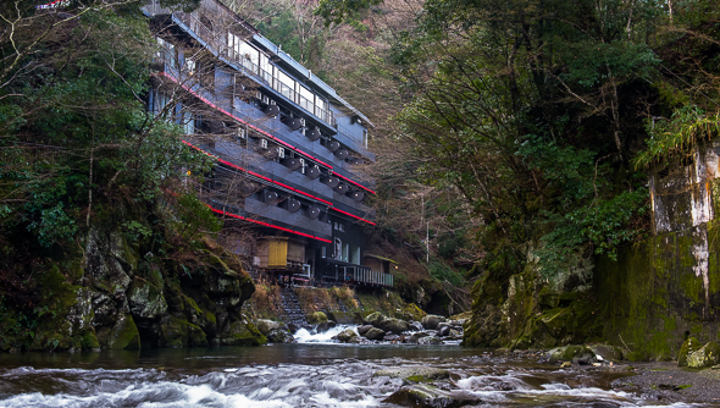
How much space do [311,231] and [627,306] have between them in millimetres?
23304

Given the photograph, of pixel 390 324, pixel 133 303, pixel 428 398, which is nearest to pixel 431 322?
pixel 390 324

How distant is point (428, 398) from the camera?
19.1 feet

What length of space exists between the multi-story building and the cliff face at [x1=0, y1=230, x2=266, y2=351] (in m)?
4.77

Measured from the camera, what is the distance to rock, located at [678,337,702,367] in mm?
7527

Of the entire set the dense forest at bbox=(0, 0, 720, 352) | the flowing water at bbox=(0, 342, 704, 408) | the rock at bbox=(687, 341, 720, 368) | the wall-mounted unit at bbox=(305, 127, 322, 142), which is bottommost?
the flowing water at bbox=(0, 342, 704, 408)

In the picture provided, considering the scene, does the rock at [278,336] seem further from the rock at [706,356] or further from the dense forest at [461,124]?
the rock at [706,356]

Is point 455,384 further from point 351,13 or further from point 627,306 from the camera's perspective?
point 351,13

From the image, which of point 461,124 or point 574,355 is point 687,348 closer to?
point 574,355

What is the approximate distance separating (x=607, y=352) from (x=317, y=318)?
1765cm

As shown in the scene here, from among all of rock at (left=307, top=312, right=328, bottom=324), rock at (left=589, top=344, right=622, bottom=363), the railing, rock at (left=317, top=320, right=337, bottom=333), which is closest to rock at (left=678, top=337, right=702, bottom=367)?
rock at (left=589, top=344, right=622, bottom=363)

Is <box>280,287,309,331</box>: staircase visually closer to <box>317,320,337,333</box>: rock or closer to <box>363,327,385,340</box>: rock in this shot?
<box>317,320,337,333</box>: rock

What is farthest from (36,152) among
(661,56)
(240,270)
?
(661,56)

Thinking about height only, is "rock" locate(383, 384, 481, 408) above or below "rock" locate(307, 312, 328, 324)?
above

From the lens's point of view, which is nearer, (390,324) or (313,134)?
(390,324)
